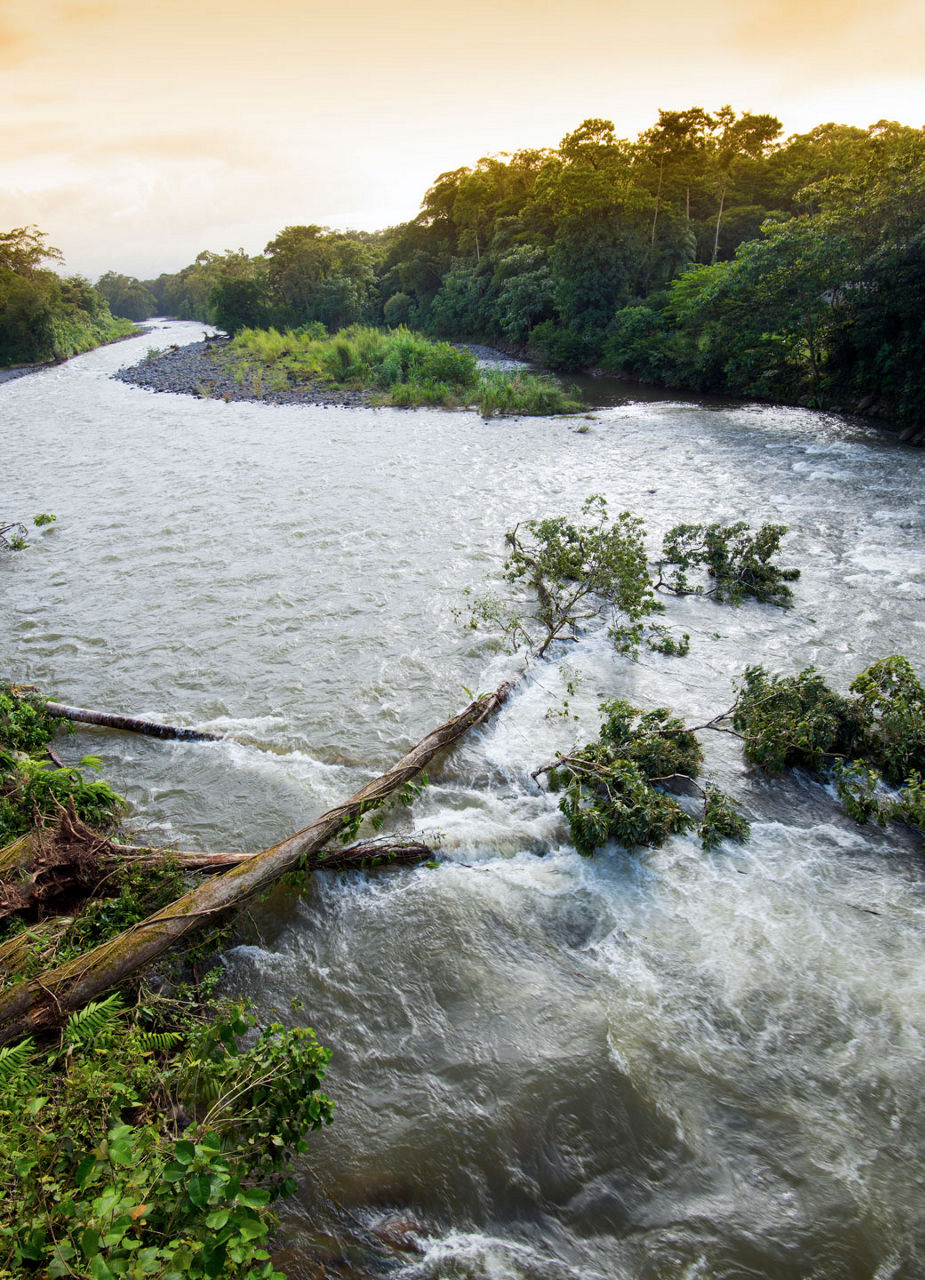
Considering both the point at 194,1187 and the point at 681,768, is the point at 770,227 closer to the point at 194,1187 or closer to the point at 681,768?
the point at 681,768

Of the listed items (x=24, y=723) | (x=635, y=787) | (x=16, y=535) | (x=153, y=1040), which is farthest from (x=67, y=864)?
(x=16, y=535)

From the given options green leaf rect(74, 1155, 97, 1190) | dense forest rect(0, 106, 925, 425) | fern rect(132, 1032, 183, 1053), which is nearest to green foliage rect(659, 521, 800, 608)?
fern rect(132, 1032, 183, 1053)

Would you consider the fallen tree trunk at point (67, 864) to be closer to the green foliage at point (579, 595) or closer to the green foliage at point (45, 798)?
the green foliage at point (45, 798)

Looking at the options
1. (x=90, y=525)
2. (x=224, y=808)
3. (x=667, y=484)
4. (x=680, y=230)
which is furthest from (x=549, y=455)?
(x=680, y=230)

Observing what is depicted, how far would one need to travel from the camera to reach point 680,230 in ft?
96.6

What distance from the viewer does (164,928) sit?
164 inches

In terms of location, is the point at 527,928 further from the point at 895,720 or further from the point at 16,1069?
the point at 895,720

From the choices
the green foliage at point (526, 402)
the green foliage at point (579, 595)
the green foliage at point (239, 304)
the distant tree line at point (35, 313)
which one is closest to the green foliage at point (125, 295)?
the distant tree line at point (35, 313)

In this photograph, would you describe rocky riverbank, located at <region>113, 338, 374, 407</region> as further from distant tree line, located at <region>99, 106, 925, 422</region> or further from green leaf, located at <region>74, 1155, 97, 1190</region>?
green leaf, located at <region>74, 1155, 97, 1190</region>

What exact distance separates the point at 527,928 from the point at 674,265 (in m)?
33.5

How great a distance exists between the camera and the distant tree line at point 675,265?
16750mm

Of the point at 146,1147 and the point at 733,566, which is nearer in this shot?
the point at 146,1147

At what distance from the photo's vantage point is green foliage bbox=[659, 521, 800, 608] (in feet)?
32.0

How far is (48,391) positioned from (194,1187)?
41823 millimetres
